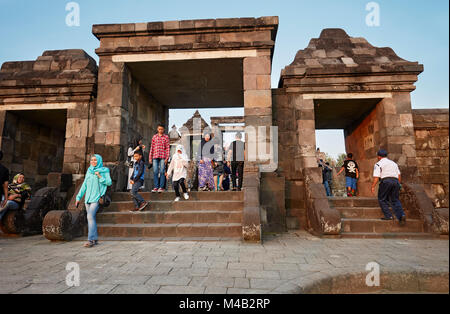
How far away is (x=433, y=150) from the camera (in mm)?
9594

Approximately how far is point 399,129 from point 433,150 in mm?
2677

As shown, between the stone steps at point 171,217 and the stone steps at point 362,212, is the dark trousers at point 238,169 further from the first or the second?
the stone steps at point 362,212

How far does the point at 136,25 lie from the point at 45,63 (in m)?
4.27

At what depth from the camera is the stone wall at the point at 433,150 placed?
945 cm

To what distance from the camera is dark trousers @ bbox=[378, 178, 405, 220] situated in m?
6.08

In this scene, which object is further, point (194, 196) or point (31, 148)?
point (31, 148)

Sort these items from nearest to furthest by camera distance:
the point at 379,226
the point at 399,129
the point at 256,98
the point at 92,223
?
the point at 92,223
the point at 379,226
the point at 256,98
the point at 399,129


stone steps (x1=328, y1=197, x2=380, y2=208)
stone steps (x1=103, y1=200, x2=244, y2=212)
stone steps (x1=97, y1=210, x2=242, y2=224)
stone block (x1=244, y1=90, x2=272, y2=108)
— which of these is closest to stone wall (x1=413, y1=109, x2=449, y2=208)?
stone steps (x1=328, y1=197, x2=380, y2=208)

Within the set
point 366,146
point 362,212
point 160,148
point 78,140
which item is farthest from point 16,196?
point 366,146

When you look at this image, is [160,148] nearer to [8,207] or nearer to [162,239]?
[162,239]

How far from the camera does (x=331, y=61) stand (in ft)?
28.6

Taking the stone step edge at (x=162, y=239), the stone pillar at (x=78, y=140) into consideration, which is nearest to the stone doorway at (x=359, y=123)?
the stone step edge at (x=162, y=239)

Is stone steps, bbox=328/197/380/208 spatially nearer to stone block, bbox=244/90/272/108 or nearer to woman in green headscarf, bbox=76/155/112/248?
stone block, bbox=244/90/272/108

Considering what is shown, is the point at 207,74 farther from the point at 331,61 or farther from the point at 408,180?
the point at 408,180
